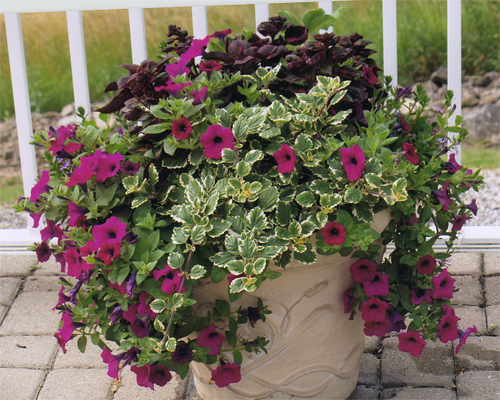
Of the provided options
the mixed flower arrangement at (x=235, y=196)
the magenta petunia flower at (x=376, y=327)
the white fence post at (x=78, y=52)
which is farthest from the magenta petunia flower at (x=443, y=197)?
the white fence post at (x=78, y=52)

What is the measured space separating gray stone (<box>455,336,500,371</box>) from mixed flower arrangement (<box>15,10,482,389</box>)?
33cm

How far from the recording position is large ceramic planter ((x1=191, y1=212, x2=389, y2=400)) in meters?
1.62

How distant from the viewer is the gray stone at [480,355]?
6.35ft

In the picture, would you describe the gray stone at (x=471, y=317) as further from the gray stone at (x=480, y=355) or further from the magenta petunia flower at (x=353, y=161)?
the magenta petunia flower at (x=353, y=161)

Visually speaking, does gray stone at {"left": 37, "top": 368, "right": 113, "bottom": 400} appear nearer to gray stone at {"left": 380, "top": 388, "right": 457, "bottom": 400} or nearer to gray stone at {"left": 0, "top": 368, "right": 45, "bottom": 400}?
gray stone at {"left": 0, "top": 368, "right": 45, "bottom": 400}

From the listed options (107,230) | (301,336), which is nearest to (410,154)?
(301,336)

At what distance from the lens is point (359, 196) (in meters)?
1.47

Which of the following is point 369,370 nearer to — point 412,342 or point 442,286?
point 412,342

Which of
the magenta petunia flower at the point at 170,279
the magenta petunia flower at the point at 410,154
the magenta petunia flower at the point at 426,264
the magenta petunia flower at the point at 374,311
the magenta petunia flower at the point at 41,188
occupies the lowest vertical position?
the magenta petunia flower at the point at 374,311

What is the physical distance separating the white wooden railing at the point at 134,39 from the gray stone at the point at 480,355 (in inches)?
24.7

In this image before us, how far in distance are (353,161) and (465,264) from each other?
1.28m

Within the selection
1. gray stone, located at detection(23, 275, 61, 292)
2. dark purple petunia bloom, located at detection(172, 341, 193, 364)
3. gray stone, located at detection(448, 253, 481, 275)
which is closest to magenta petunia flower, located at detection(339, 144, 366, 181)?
dark purple petunia bloom, located at detection(172, 341, 193, 364)

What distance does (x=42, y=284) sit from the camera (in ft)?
8.52

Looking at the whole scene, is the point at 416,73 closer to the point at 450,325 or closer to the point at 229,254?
the point at 450,325
